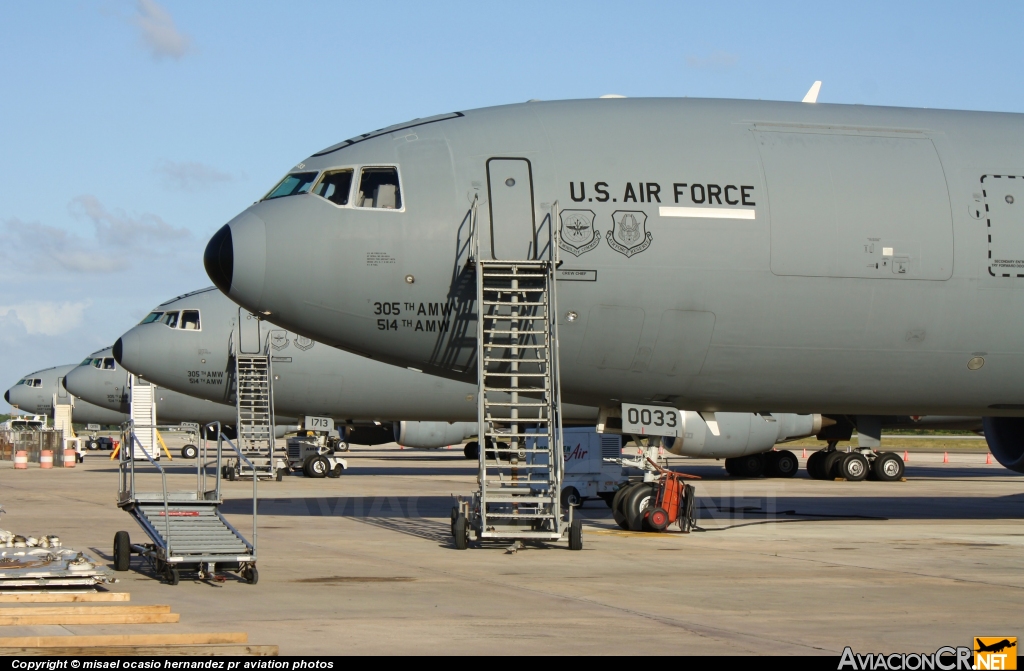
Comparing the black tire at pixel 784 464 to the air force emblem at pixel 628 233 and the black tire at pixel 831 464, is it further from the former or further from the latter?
the air force emblem at pixel 628 233

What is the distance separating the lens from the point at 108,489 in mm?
29656

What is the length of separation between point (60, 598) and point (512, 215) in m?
7.67

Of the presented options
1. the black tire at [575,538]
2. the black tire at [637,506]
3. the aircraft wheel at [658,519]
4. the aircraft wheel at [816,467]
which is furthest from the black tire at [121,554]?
the aircraft wheel at [816,467]

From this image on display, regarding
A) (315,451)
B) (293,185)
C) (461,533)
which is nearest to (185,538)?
(461,533)

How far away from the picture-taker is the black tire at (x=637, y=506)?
16922 millimetres

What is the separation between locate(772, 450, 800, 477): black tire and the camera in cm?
3641

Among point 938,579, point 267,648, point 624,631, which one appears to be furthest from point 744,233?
point 267,648

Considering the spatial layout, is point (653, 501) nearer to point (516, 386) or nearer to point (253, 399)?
point (516, 386)

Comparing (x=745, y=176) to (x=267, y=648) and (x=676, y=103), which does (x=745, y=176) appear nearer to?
(x=676, y=103)

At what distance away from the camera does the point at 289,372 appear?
105 feet

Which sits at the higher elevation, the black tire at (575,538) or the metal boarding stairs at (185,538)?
the metal boarding stairs at (185,538)

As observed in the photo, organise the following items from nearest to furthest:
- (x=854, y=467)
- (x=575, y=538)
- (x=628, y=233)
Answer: (x=575, y=538) → (x=628, y=233) → (x=854, y=467)

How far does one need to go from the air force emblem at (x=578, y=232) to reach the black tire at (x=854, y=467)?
2112 cm

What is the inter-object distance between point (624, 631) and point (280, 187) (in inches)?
366
